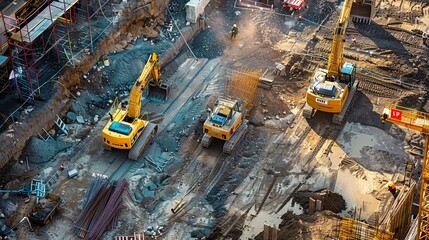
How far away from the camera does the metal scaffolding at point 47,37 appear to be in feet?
107

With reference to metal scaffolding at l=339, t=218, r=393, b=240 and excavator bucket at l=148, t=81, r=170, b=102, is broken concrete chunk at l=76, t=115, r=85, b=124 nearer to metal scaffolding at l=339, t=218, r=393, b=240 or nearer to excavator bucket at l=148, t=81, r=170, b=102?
excavator bucket at l=148, t=81, r=170, b=102

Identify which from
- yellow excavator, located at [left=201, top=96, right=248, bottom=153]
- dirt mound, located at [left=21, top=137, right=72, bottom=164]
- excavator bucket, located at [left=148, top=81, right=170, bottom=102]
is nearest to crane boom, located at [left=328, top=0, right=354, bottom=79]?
yellow excavator, located at [left=201, top=96, right=248, bottom=153]

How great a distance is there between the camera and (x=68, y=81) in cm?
3491

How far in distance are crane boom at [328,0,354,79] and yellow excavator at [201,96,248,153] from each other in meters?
5.60

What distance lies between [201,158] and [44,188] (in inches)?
293

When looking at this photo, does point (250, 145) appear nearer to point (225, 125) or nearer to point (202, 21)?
point (225, 125)

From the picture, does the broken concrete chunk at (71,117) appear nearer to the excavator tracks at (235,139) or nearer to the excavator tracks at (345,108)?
the excavator tracks at (235,139)

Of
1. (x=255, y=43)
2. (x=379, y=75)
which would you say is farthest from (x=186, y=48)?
(x=379, y=75)

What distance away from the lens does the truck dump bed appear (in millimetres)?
28728

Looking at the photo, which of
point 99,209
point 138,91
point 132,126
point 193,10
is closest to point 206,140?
point 132,126

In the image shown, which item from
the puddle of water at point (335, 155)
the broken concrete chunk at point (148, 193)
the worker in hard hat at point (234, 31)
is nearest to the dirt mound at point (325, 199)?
the puddle of water at point (335, 155)

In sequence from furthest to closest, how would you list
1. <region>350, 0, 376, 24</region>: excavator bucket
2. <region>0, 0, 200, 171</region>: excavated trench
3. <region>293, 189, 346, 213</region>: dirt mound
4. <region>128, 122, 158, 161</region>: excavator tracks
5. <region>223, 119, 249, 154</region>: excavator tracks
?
<region>350, 0, 376, 24</region>: excavator bucket
<region>223, 119, 249, 154</region>: excavator tracks
<region>128, 122, 158, 161</region>: excavator tracks
<region>0, 0, 200, 171</region>: excavated trench
<region>293, 189, 346, 213</region>: dirt mound

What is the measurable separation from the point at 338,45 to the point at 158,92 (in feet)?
32.0

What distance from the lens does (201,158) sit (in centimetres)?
3250
